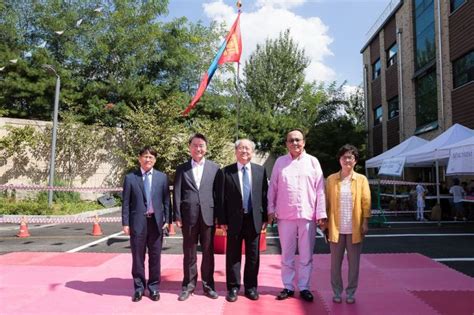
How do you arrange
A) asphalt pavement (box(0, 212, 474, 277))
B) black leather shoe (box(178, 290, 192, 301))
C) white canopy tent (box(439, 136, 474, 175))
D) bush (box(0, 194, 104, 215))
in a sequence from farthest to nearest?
bush (box(0, 194, 104, 215))
white canopy tent (box(439, 136, 474, 175))
asphalt pavement (box(0, 212, 474, 277))
black leather shoe (box(178, 290, 192, 301))

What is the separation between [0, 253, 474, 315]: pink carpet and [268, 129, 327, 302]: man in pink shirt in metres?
0.31

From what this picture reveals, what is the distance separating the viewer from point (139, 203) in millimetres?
5008

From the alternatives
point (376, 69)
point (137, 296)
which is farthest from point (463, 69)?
point (137, 296)

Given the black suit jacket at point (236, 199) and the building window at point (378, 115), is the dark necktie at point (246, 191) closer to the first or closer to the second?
the black suit jacket at point (236, 199)

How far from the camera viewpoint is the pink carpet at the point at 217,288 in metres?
4.57

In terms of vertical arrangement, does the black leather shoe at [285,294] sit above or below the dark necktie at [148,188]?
below

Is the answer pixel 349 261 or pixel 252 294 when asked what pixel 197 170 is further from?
pixel 349 261

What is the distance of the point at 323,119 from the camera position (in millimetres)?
34656

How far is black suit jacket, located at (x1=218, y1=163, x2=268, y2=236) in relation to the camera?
488 centimetres

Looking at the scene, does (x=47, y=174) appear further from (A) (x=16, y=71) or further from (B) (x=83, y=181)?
(A) (x=16, y=71)

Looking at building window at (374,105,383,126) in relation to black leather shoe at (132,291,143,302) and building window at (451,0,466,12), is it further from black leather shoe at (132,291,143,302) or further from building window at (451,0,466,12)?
black leather shoe at (132,291,143,302)

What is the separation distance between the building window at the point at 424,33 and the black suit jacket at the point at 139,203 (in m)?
17.3

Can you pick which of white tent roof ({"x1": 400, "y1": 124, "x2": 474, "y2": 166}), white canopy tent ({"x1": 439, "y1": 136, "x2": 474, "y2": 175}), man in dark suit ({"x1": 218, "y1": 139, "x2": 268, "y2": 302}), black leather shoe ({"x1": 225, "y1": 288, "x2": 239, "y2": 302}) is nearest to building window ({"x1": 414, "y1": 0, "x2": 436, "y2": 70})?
white tent roof ({"x1": 400, "y1": 124, "x2": 474, "y2": 166})

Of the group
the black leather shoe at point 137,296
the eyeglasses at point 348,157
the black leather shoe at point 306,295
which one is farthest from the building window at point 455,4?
the black leather shoe at point 137,296
